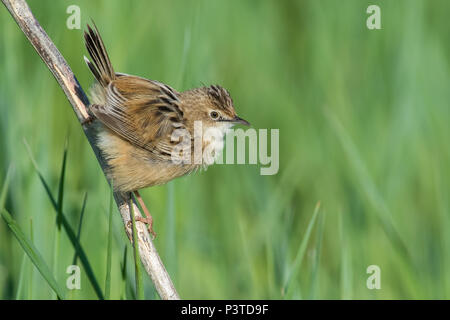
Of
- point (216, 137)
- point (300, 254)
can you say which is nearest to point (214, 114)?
point (216, 137)

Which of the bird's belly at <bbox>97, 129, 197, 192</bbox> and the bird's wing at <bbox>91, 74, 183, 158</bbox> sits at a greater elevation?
the bird's wing at <bbox>91, 74, 183, 158</bbox>

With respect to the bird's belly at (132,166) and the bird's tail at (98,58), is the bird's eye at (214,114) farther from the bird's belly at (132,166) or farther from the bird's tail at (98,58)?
the bird's tail at (98,58)

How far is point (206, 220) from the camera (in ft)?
19.4

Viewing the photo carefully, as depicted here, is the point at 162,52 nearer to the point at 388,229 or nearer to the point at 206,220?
the point at 206,220

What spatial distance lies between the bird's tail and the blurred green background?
0.50m

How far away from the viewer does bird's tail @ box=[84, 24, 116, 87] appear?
4320 mm

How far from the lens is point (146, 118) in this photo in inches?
173

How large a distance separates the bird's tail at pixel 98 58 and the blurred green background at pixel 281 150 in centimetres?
50

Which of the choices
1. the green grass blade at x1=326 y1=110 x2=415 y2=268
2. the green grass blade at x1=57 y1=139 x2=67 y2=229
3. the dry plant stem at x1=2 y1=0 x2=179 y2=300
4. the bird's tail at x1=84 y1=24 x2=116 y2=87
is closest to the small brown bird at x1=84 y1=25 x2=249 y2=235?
the bird's tail at x1=84 y1=24 x2=116 y2=87

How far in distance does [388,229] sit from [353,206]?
1.29m

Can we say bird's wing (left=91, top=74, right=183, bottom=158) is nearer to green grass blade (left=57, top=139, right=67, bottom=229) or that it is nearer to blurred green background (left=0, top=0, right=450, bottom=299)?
blurred green background (left=0, top=0, right=450, bottom=299)

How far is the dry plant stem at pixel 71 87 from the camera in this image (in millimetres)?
3203

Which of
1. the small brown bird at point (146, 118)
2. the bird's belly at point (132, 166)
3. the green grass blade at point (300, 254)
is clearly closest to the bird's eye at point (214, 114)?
the small brown bird at point (146, 118)
